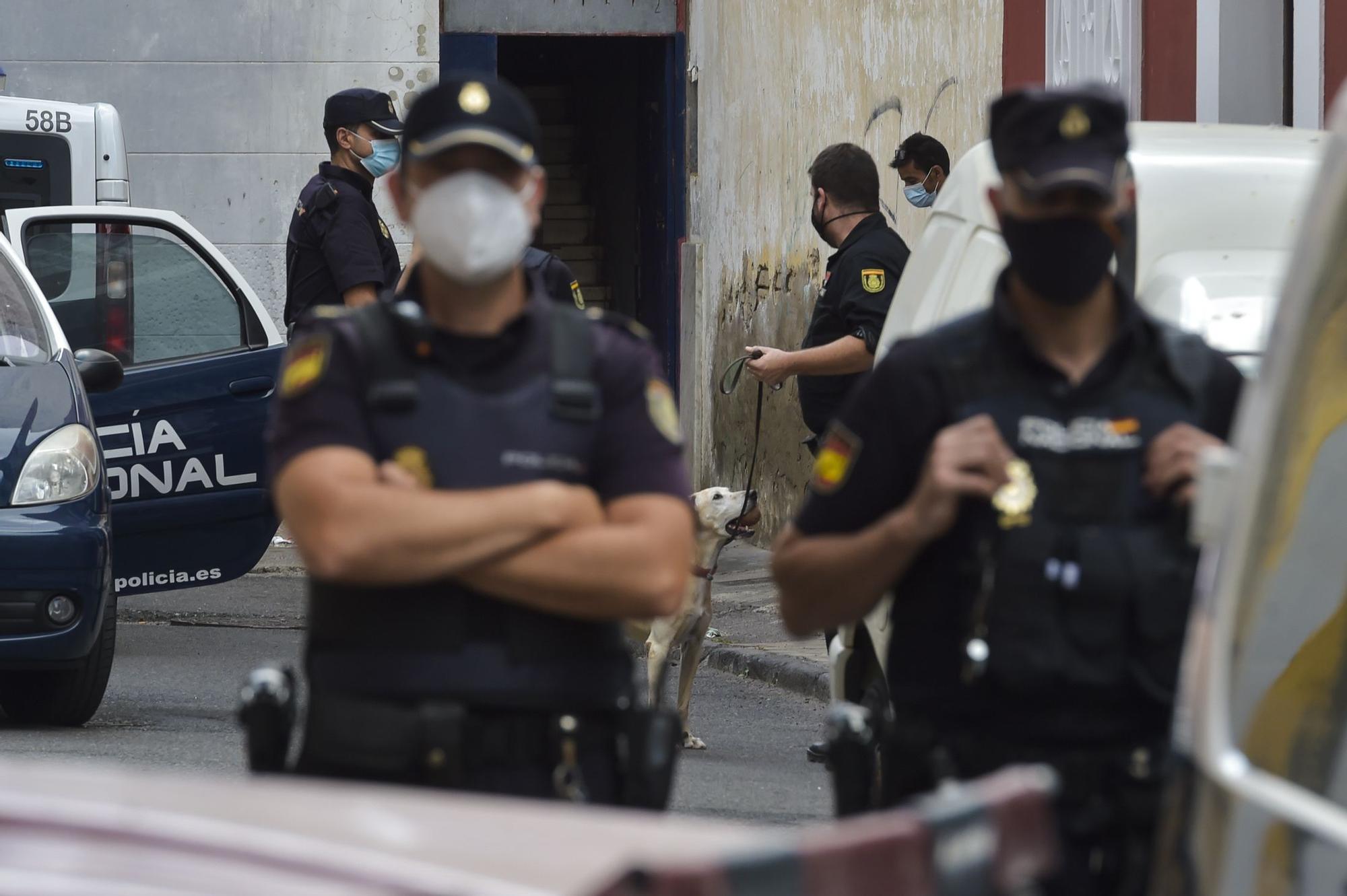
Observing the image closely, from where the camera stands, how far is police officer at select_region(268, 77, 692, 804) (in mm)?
2912

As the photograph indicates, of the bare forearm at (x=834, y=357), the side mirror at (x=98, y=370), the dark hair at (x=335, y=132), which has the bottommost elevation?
the side mirror at (x=98, y=370)

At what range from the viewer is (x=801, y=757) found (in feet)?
25.6

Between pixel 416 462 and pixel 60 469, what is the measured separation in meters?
4.74

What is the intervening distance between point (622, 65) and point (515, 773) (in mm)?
A: 17309

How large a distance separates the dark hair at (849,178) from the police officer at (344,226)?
4.75 feet

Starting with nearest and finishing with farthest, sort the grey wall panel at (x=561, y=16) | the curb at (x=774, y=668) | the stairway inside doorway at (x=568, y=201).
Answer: the curb at (x=774, y=668) → the grey wall panel at (x=561, y=16) → the stairway inside doorway at (x=568, y=201)

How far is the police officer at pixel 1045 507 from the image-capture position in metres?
2.89

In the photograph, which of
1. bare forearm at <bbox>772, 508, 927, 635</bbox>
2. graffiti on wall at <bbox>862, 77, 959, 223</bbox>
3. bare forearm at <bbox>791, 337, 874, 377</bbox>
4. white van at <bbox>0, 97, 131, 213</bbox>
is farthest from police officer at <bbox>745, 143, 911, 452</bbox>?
white van at <bbox>0, 97, 131, 213</bbox>

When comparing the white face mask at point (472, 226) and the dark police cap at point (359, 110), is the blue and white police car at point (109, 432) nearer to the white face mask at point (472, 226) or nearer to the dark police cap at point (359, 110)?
the dark police cap at point (359, 110)

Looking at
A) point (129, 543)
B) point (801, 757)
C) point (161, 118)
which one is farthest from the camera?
point (161, 118)

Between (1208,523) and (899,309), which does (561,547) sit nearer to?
(1208,523)

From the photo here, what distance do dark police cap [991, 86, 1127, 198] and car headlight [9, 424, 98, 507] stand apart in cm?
501

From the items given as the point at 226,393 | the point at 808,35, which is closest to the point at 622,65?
the point at 808,35

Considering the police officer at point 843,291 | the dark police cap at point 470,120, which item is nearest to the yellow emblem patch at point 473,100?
the dark police cap at point 470,120
